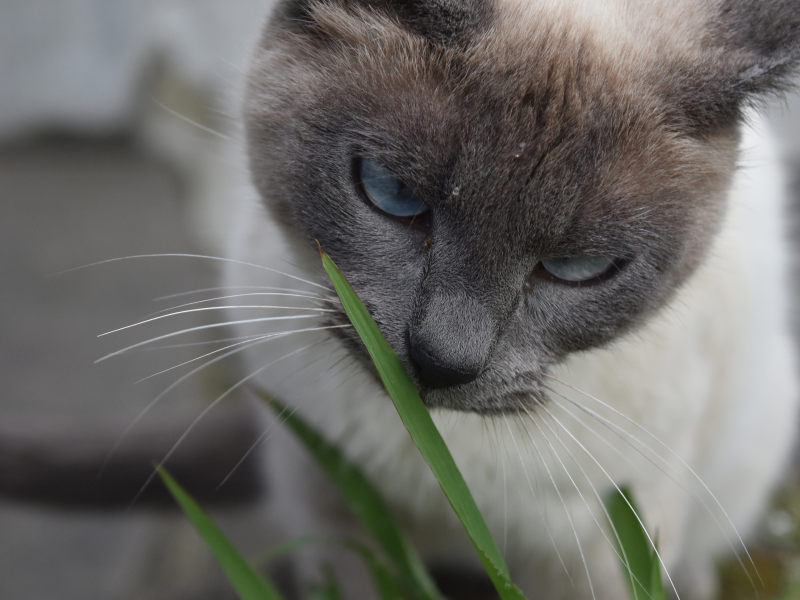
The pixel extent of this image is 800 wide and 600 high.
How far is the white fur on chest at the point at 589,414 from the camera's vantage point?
1422 millimetres

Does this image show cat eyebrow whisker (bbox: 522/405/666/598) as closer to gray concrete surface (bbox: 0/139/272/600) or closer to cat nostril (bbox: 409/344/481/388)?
cat nostril (bbox: 409/344/481/388)

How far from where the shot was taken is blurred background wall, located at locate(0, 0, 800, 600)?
6.87 feet

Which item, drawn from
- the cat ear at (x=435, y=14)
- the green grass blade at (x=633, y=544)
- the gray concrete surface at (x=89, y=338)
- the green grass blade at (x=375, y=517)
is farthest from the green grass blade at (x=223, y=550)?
the cat ear at (x=435, y=14)

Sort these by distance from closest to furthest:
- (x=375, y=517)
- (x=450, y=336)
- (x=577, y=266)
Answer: (x=450, y=336), (x=577, y=266), (x=375, y=517)

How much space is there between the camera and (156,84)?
4.19 metres

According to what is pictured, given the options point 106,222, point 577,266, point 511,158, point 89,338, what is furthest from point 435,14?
point 106,222

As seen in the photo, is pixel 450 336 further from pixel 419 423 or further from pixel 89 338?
pixel 89 338

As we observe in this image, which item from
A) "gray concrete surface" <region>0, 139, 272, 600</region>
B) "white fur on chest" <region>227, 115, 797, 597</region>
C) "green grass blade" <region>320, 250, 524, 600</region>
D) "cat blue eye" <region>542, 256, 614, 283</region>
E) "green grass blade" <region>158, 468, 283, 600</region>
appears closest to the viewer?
"green grass blade" <region>320, 250, 524, 600</region>

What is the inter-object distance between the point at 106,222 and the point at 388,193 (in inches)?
125

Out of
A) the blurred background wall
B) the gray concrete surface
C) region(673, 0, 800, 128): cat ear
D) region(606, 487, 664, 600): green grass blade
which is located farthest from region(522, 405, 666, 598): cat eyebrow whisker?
the gray concrete surface

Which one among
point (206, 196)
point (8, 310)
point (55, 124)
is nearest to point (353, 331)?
point (8, 310)

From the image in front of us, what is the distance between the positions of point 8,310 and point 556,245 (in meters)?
2.91

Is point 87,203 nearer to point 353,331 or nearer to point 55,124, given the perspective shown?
point 55,124

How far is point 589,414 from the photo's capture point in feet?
4.35
